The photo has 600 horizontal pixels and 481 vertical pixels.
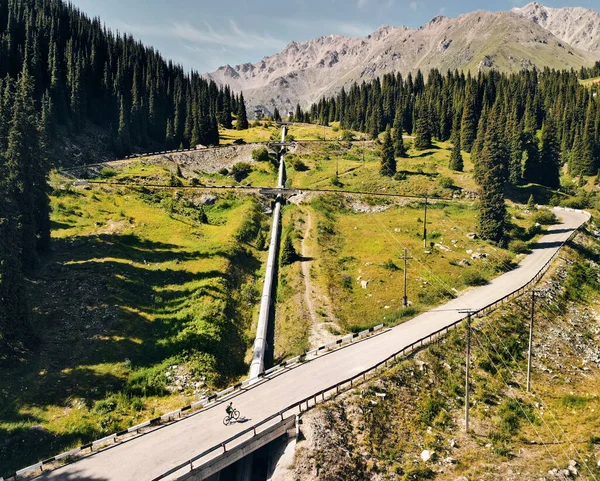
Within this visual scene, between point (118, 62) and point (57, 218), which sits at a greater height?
point (118, 62)

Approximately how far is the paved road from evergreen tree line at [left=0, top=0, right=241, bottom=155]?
9013 centimetres

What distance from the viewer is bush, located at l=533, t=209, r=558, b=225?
82188mm

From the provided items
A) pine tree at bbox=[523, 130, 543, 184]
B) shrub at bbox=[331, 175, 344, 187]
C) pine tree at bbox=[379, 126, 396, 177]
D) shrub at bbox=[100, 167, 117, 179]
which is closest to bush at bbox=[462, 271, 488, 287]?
shrub at bbox=[331, 175, 344, 187]

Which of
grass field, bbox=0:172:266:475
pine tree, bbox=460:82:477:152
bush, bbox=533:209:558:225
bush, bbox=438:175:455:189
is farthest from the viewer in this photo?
pine tree, bbox=460:82:477:152

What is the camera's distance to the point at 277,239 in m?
73.6

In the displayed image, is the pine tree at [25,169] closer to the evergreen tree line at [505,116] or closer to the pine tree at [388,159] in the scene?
the pine tree at [388,159]

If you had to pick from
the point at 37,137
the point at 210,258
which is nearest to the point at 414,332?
the point at 210,258

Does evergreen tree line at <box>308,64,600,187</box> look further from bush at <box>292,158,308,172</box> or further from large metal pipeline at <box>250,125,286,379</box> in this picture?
large metal pipeline at <box>250,125,286,379</box>

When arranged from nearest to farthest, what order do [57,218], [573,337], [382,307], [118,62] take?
[573,337] → [382,307] → [57,218] → [118,62]

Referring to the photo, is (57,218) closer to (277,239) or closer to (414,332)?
(277,239)

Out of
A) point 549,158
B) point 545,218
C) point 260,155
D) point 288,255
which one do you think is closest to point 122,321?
point 288,255

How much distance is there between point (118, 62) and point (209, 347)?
399ft

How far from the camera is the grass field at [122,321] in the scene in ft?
108

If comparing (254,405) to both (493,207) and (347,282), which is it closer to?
(347,282)
